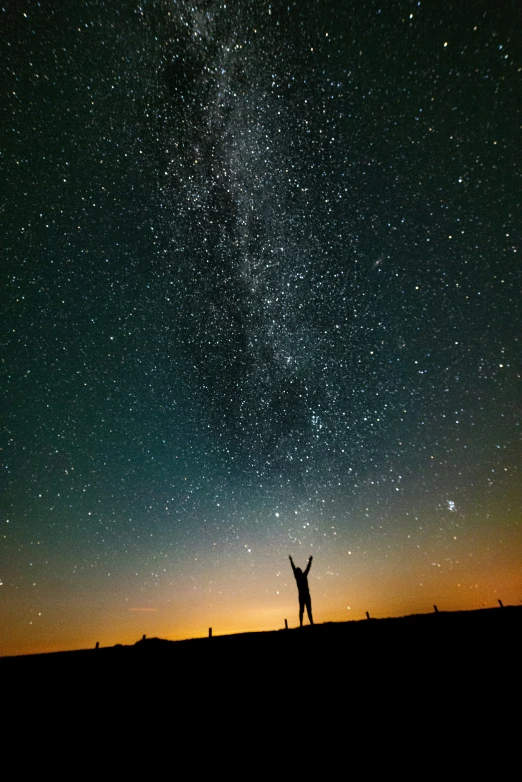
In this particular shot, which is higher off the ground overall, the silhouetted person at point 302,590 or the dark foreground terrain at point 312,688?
the silhouetted person at point 302,590

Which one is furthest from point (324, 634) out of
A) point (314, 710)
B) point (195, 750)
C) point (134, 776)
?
point (134, 776)

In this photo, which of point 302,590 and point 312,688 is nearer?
point 312,688

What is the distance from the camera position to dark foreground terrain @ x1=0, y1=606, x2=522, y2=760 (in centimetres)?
472

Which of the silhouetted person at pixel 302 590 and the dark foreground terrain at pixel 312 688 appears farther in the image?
the silhouetted person at pixel 302 590

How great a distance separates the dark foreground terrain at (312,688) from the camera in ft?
15.5

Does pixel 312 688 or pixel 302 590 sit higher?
pixel 302 590

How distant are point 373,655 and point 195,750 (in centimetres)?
312

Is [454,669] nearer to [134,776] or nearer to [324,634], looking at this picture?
[324,634]

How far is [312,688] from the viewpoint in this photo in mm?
5219

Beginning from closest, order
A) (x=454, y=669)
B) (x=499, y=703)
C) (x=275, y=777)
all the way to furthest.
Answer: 1. (x=275, y=777)
2. (x=499, y=703)
3. (x=454, y=669)

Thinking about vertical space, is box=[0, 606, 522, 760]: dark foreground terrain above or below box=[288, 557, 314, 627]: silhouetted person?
below

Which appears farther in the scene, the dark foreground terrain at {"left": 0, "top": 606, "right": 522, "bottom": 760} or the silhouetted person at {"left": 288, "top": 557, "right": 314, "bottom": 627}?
the silhouetted person at {"left": 288, "top": 557, "right": 314, "bottom": 627}

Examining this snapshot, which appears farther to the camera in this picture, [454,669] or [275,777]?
[454,669]

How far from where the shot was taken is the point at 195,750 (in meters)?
4.58
